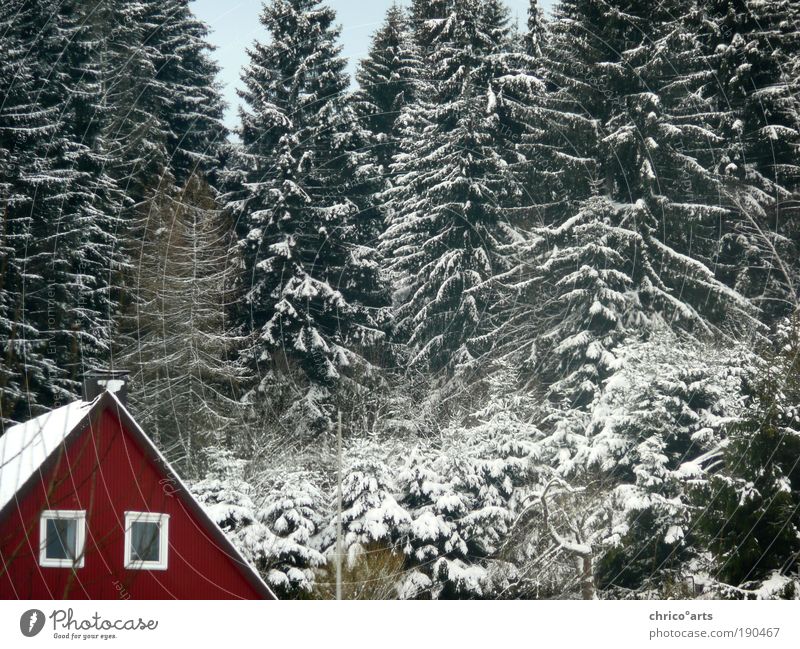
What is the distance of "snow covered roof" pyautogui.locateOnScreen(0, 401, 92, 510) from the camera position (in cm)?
382

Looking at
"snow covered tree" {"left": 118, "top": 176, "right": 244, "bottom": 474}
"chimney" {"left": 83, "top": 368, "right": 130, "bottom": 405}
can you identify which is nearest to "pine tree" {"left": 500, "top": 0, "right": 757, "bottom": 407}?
"snow covered tree" {"left": 118, "top": 176, "right": 244, "bottom": 474}

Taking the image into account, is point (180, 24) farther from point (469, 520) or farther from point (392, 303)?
point (469, 520)

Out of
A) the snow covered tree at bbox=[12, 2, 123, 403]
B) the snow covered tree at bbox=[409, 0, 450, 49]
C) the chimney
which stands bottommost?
the chimney

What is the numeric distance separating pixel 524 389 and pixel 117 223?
122 inches

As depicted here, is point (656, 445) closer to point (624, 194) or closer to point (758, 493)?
point (758, 493)

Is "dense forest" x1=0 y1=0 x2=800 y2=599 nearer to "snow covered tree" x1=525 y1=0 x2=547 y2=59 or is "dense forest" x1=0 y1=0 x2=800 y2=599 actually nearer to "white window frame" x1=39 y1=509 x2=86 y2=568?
"snow covered tree" x1=525 y1=0 x2=547 y2=59

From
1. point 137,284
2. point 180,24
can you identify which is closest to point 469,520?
point 137,284

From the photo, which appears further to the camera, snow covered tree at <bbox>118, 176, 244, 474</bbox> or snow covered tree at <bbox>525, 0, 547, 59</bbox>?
snow covered tree at <bbox>525, 0, 547, 59</bbox>

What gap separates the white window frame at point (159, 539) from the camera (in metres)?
4.53

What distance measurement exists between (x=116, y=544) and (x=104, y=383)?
39.9 inches

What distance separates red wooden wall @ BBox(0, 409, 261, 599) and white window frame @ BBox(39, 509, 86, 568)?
0.14 feet

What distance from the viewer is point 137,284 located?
538 cm

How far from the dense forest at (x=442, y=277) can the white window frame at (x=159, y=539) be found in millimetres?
512

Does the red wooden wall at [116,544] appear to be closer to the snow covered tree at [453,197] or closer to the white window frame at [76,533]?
the white window frame at [76,533]
